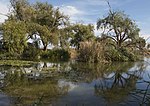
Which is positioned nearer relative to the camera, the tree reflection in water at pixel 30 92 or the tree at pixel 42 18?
the tree reflection in water at pixel 30 92

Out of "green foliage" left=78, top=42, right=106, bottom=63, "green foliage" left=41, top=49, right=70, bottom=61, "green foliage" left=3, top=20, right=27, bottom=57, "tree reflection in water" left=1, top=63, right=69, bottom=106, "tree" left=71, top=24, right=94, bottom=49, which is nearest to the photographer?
"tree reflection in water" left=1, top=63, right=69, bottom=106

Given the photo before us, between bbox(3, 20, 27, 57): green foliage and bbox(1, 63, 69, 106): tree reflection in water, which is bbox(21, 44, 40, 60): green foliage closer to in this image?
bbox(3, 20, 27, 57): green foliage

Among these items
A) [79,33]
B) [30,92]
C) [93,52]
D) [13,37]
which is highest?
[79,33]

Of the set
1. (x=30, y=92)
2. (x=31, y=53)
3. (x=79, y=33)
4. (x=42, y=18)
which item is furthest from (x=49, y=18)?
(x=30, y=92)

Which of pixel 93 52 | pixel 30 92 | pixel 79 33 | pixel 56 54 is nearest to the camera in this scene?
pixel 30 92

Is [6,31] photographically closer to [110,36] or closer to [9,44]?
[9,44]

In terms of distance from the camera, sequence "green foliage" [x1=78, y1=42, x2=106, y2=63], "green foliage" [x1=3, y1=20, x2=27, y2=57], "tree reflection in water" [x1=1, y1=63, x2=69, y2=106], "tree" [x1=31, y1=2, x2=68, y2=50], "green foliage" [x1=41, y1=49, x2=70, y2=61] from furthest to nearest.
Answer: "tree" [x1=31, y1=2, x2=68, y2=50]
"green foliage" [x1=41, y1=49, x2=70, y2=61]
"green foliage" [x1=3, y1=20, x2=27, y2=57]
"green foliage" [x1=78, y1=42, x2=106, y2=63]
"tree reflection in water" [x1=1, y1=63, x2=69, y2=106]

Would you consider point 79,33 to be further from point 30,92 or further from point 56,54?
point 30,92

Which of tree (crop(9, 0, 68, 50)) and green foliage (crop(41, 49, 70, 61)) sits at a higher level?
tree (crop(9, 0, 68, 50))

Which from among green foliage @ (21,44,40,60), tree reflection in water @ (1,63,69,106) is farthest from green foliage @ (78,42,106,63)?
tree reflection in water @ (1,63,69,106)

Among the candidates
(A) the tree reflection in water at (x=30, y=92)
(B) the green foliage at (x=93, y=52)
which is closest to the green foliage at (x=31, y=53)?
(B) the green foliage at (x=93, y=52)

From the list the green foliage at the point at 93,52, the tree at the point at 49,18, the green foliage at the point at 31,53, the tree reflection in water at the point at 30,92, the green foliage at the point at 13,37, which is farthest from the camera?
the tree at the point at 49,18

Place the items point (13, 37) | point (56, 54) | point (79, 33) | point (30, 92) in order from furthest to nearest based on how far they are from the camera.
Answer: point (79, 33) < point (56, 54) < point (13, 37) < point (30, 92)

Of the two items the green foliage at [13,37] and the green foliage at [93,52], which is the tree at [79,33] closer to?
the green foliage at [13,37]
